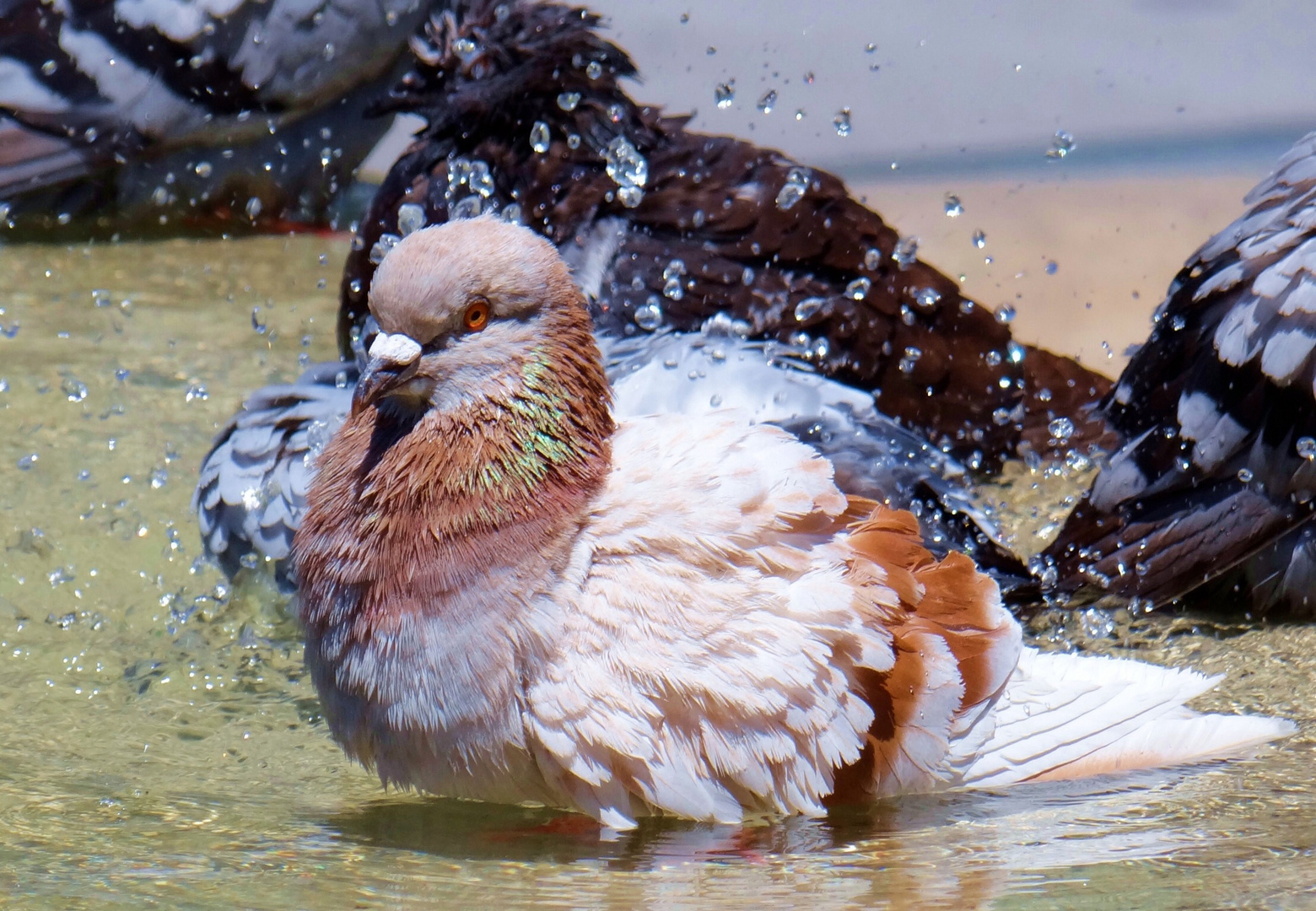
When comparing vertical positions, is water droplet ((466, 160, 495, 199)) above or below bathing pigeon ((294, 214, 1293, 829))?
above

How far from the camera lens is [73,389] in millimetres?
4453

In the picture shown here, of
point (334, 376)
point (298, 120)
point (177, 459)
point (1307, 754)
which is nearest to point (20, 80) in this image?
point (298, 120)

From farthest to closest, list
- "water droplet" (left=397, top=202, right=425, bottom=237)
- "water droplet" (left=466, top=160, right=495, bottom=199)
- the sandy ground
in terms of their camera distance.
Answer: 1. the sandy ground
2. "water droplet" (left=466, top=160, right=495, bottom=199)
3. "water droplet" (left=397, top=202, right=425, bottom=237)

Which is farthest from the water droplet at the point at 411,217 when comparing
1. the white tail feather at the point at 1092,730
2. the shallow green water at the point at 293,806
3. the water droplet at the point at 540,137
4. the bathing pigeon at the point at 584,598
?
the white tail feather at the point at 1092,730

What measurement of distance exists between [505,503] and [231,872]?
0.65 metres

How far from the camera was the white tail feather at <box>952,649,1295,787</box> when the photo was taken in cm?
254

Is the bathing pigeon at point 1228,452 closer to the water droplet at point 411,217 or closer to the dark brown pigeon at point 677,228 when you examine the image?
the dark brown pigeon at point 677,228

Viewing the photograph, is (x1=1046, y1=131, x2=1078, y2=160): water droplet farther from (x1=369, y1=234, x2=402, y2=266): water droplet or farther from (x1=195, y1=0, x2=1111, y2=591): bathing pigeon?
(x1=369, y1=234, x2=402, y2=266): water droplet

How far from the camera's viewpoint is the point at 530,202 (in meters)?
4.13

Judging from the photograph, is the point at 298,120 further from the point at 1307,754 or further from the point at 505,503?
the point at 1307,754

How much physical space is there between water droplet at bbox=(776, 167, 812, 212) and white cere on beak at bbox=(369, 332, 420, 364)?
2094mm

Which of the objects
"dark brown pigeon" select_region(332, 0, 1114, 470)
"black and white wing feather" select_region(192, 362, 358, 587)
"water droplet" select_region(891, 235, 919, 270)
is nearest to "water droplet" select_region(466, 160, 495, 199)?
"dark brown pigeon" select_region(332, 0, 1114, 470)

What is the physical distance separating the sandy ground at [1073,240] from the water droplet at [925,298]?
1.32 meters

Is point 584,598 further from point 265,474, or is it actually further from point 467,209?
point 467,209
